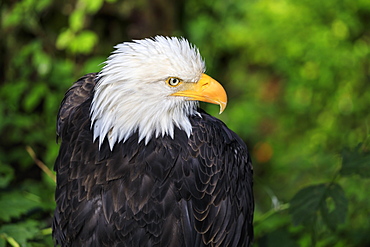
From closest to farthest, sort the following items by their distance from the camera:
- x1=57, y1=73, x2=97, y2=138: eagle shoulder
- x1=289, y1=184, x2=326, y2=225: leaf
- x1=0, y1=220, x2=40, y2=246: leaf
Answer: x1=0, y1=220, x2=40, y2=246: leaf < x1=57, y1=73, x2=97, y2=138: eagle shoulder < x1=289, y1=184, x2=326, y2=225: leaf

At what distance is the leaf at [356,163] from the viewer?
3225 millimetres

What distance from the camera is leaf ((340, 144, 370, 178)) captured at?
10.6 feet

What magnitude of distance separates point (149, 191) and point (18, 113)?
2.98 m

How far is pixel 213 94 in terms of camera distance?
2.99 meters

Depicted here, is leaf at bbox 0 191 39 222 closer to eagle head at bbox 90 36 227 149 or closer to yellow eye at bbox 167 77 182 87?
eagle head at bbox 90 36 227 149

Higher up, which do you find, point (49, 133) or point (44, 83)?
point (44, 83)

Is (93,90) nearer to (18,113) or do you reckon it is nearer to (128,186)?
(128,186)

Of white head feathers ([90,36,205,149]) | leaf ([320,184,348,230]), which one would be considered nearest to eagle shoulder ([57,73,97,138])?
white head feathers ([90,36,205,149])

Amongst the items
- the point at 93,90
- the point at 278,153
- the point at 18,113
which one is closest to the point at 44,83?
the point at 18,113

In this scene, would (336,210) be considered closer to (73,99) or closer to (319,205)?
(319,205)

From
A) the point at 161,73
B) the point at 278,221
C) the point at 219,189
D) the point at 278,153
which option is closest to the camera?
the point at 161,73

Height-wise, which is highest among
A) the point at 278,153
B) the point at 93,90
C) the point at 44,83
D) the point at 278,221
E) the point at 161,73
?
the point at 161,73

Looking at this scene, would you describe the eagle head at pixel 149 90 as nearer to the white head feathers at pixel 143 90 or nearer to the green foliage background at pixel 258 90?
the white head feathers at pixel 143 90

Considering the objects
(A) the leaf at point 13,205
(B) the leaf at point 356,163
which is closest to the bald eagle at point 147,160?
(A) the leaf at point 13,205
